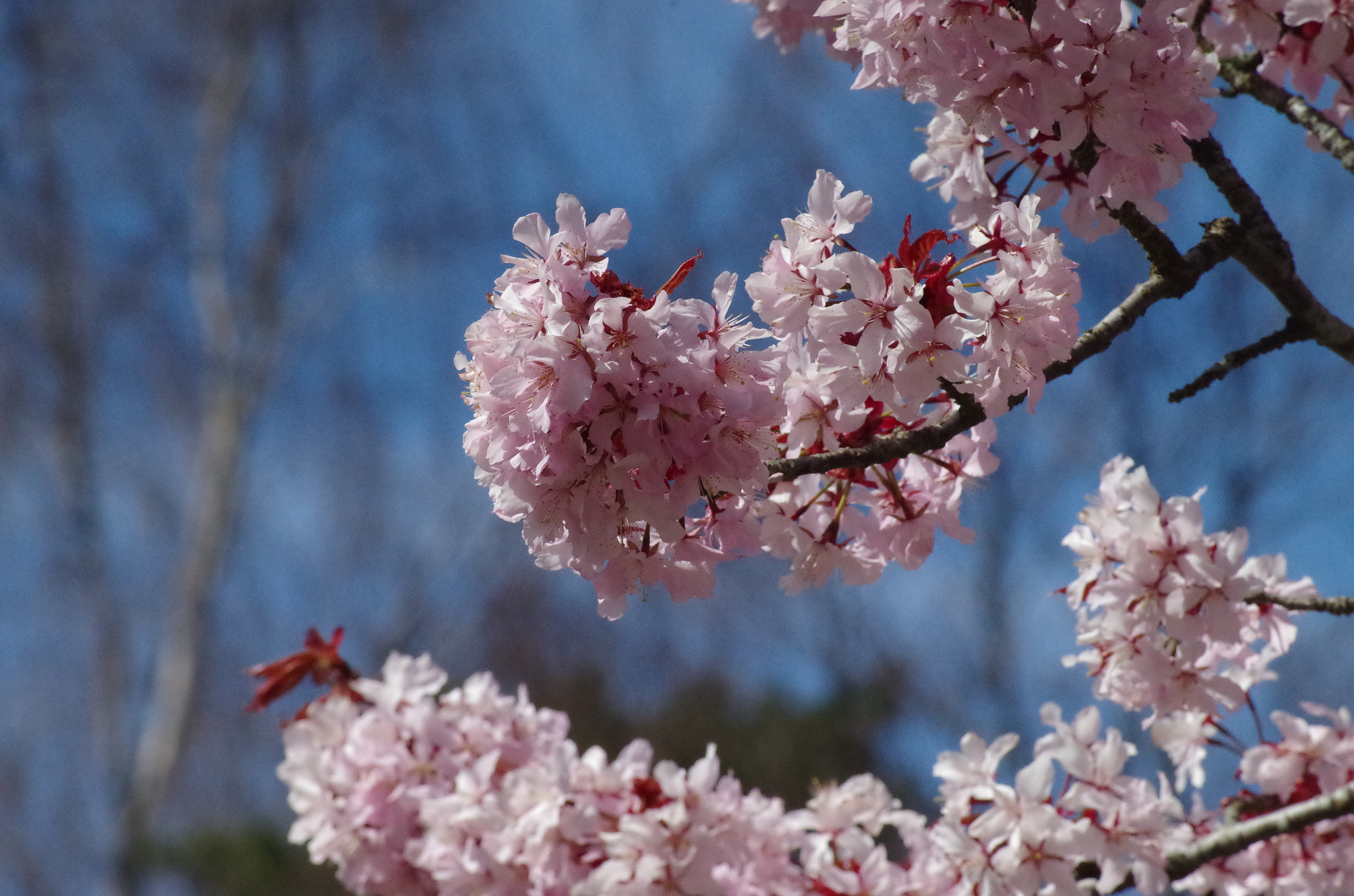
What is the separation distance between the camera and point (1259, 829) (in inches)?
63.6

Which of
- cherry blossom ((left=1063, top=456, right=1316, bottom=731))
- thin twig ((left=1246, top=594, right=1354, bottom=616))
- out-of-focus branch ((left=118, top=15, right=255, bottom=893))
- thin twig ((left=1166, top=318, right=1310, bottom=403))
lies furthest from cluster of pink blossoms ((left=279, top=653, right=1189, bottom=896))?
out-of-focus branch ((left=118, top=15, right=255, bottom=893))

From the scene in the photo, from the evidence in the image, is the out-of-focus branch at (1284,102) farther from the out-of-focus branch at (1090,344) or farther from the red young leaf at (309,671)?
the red young leaf at (309,671)

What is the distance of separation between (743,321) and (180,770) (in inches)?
384

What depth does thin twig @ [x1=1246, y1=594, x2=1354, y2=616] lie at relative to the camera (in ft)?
5.18

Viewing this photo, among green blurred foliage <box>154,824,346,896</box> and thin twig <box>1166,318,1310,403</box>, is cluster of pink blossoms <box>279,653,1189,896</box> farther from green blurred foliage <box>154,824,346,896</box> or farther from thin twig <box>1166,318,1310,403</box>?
green blurred foliage <box>154,824,346,896</box>

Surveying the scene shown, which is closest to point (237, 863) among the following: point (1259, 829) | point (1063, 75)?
point (1259, 829)

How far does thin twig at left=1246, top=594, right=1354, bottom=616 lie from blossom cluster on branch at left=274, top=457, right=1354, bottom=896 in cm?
8

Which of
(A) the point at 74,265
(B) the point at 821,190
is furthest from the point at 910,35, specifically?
(A) the point at 74,265

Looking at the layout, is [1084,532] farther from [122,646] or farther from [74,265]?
[74,265]

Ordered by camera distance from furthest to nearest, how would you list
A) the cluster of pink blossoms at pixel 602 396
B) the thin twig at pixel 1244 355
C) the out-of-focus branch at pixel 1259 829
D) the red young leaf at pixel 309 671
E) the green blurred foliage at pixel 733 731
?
1. the green blurred foliage at pixel 733 731
2. the red young leaf at pixel 309 671
3. the out-of-focus branch at pixel 1259 829
4. the thin twig at pixel 1244 355
5. the cluster of pink blossoms at pixel 602 396

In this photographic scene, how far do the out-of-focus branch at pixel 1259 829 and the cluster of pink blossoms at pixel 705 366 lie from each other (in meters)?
0.90

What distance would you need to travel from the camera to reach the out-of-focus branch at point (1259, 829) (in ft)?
5.11

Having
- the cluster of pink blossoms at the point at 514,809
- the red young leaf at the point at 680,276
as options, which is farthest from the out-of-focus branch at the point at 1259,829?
the red young leaf at the point at 680,276

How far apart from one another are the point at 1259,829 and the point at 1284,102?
1.14 m
